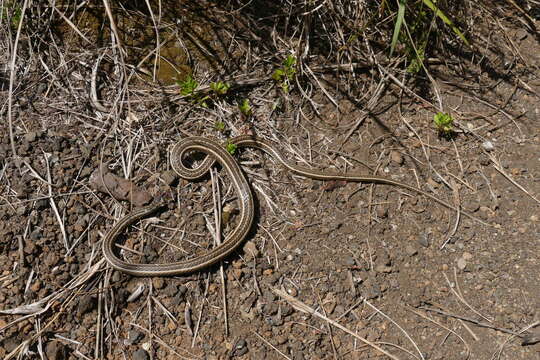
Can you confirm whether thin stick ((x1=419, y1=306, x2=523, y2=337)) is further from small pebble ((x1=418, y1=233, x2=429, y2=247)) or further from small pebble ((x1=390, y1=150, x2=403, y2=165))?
small pebble ((x1=390, y1=150, x2=403, y2=165))

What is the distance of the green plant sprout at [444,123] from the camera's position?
5232 millimetres

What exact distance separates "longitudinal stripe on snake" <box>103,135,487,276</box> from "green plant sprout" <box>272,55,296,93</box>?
2.32ft

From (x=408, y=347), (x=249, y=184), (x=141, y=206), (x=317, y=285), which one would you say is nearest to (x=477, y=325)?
(x=408, y=347)

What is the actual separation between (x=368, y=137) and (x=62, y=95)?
11.0 feet

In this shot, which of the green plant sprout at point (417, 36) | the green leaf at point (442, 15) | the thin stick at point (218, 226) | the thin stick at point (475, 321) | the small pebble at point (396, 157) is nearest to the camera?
the thin stick at point (475, 321)

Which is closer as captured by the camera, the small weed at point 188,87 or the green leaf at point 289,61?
the small weed at point 188,87

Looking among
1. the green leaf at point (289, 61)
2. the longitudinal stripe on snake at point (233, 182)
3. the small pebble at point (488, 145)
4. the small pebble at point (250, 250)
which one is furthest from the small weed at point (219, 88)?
the small pebble at point (488, 145)

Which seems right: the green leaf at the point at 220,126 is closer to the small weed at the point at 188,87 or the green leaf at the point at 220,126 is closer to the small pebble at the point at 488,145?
the small weed at the point at 188,87

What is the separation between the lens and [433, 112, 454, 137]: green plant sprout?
5232 millimetres

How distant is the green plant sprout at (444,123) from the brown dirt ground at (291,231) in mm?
89

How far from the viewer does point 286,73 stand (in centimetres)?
542

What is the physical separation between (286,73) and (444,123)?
70.8 inches

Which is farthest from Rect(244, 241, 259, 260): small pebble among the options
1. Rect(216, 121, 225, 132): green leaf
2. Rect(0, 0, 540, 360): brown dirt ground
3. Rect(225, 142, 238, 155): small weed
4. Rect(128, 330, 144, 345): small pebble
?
Rect(216, 121, 225, 132): green leaf

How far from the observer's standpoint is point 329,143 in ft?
17.6
